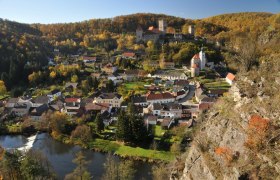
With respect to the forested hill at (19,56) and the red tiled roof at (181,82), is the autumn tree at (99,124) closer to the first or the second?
the red tiled roof at (181,82)

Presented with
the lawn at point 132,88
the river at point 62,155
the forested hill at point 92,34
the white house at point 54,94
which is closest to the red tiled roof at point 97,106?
the lawn at point 132,88

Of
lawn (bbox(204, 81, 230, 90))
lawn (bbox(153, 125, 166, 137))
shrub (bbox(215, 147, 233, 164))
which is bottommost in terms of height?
lawn (bbox(153, 125, 166, 137))

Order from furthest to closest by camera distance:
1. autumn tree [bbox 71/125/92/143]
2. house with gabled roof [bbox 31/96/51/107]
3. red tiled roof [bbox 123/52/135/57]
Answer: red tiled roof [bbox 123/52/135/57], house with gabled roof [bbox 31/96/51/107], autumn tree [bbox 71/125/92/143]

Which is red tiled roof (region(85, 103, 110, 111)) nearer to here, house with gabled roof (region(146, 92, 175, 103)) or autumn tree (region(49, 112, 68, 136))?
autumn tree (region(49, 112, 68, 136))

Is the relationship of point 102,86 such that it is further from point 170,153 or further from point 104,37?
point 104,37

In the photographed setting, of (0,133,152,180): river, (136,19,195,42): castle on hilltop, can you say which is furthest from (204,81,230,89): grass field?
(136,19,195,42): castle on hilltop
